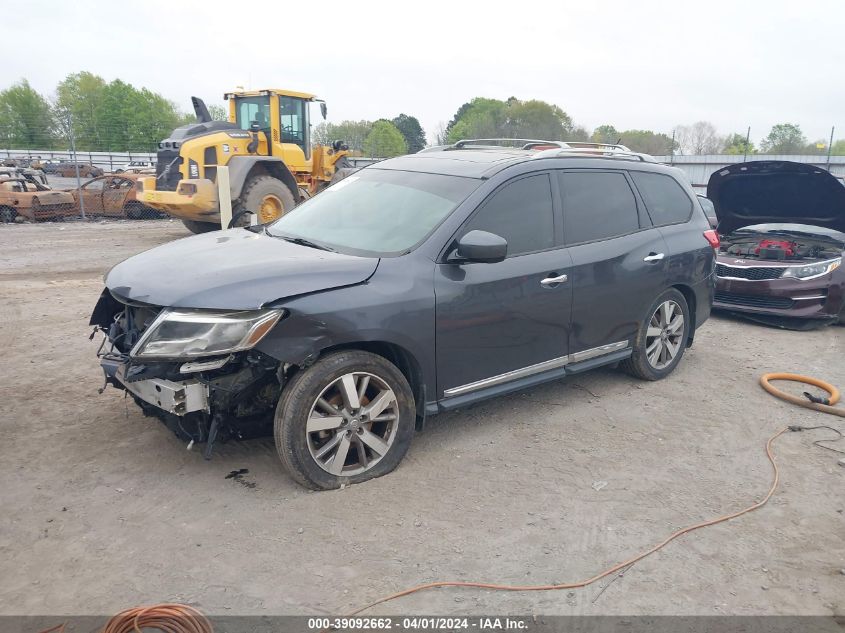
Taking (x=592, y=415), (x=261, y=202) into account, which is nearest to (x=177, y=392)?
(x=592, y=415)

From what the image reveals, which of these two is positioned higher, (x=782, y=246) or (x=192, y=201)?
(x=192, y=201)

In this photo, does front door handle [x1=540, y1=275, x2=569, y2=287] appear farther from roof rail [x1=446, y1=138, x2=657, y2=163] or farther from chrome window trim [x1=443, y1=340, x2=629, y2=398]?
roof rail [x1=446, y1=138, x2=657, y2=163]

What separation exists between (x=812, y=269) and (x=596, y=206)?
395 centimetres

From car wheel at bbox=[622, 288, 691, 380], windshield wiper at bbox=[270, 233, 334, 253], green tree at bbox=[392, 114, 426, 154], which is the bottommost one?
car wheel at bbox=[622, 288, 691, 380]

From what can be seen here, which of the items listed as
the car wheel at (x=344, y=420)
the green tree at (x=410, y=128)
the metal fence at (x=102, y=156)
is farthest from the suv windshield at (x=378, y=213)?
the green tree at (x=410, y=128)

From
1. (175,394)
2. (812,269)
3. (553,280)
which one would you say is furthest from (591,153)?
(812,269)

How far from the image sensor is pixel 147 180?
1352 centimetres

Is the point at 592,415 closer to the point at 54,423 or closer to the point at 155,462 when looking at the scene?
the point at 155,462

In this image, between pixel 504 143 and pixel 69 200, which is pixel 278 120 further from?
pixel 504 143

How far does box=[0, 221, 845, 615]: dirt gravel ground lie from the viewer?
2.88 metres

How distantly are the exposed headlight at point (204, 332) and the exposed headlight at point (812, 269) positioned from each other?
253 inches

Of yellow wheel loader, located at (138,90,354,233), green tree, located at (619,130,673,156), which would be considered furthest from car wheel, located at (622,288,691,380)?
green tree, located at (619,130,673,156)

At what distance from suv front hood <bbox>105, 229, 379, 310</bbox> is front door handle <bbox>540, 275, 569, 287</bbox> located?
1.24m

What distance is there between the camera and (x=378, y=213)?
4414 millimetres
